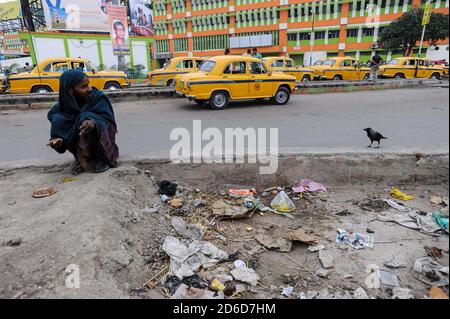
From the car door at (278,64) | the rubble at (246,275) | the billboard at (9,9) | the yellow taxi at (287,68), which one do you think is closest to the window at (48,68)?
the yellow taxi at (287,68)

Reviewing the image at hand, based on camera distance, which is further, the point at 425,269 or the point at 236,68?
the point at 236,68

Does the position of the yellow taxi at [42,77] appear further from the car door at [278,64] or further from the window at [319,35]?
the window at [319,35]

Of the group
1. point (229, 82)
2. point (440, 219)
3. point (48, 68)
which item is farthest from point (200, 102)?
point (440, 219)

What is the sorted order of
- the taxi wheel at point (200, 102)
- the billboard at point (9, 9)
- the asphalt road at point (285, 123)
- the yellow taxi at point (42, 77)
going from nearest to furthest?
the asphalt road at point (285, 123), the taxi wheel at point (200, 102), the yellow taxi at point (42, 77), the billboard at point (9, 9)

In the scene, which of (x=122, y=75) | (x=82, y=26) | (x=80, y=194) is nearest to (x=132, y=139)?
(x=80, y=194)

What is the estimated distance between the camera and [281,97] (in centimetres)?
1033

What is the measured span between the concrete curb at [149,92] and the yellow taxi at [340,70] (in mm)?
3644

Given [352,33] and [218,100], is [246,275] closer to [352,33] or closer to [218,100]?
[218,100]

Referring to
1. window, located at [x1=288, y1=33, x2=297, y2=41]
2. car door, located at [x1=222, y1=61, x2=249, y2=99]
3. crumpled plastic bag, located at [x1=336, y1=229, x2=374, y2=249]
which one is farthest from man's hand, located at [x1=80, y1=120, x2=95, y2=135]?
window, located at [x1=288, y1=33, x2=297, y2=41]

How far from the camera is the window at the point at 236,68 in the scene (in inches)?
361

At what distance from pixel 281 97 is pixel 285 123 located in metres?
3.26

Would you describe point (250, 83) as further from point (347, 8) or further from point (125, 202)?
point (347, 8)

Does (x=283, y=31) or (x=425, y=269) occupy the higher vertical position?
(x=283, y=31)

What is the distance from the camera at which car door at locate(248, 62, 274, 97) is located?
376 inches
